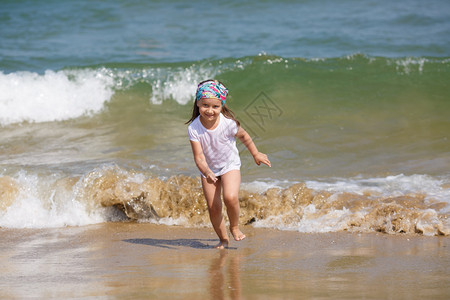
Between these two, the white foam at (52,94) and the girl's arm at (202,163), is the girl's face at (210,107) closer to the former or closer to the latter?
the girl's arm at (202,163)

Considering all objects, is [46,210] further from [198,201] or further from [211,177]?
[211,177]

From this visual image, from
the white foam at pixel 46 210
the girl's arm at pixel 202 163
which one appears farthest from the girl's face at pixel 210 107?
the white foam at pixel 46 210

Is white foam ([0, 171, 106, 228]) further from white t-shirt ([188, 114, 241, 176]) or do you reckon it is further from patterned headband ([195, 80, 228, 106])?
patterned headband ([195, 80, 228, 106])

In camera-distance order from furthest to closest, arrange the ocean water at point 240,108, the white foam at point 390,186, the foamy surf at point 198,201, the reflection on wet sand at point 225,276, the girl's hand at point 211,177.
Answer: the ocean water at point 240,108
the white foam at point 390,186
the foamy surf at point 198,201
the girl's hand at point 211,177
the reflection on wet sand at point 225,276

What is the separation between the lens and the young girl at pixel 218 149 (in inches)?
186

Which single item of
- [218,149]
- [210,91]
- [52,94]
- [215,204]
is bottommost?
[215,204]

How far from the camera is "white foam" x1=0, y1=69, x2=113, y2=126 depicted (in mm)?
10406

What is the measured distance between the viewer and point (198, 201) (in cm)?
610

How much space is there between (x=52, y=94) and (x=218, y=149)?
22.7ft

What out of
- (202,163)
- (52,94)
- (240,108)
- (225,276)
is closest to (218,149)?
(202,163)

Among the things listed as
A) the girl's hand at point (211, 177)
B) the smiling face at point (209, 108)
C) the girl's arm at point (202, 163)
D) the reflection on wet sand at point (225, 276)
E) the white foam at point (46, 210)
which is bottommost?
the white foam at point (46, 210)

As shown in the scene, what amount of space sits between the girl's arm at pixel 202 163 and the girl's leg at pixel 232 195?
0.18m

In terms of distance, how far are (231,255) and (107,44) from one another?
1038cm

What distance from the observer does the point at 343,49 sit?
516 inches
